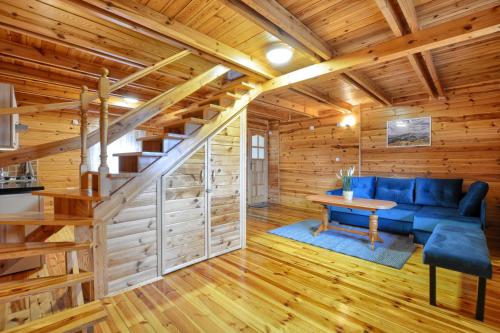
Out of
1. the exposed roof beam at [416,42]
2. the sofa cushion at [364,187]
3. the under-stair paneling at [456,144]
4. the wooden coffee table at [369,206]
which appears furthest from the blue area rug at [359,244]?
the exposed roof beam at [416,42]

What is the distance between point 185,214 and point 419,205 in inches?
156

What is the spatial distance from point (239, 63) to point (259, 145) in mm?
4313

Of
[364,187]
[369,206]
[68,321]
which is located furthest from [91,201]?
[364,187]

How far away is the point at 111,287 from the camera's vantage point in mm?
2145

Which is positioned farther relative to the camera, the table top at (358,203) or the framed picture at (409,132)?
the framed picture at (409,132)

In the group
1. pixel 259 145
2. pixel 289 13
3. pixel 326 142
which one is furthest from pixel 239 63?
pixel 259 145

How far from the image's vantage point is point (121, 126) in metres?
2.17

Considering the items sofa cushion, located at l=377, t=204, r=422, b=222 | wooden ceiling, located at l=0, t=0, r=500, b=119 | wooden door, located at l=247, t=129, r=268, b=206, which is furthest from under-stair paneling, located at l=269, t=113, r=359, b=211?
wooden ceiling, located at l=0, t=0, r=500, b=119

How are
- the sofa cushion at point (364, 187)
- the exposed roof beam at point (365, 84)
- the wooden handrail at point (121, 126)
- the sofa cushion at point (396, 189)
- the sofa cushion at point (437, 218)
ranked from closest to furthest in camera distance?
the wooden handrail at point (121, 126) → the sofa cushion at point (437, 218) → the exposed roof beam at point (365, 84) → the sofa cushion at point (396, 189) → the sofa cushion at point (364, 187)

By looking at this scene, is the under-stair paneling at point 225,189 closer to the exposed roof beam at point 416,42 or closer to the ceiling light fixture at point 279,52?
the ceiling light fixture at point 279,52

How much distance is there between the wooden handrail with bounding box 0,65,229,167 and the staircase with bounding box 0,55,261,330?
1 centimetres

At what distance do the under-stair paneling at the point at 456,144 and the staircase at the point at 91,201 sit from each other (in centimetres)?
374

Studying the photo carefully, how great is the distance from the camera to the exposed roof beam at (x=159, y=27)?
70.7 inches

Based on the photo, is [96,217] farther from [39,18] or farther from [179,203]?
[39,18]
